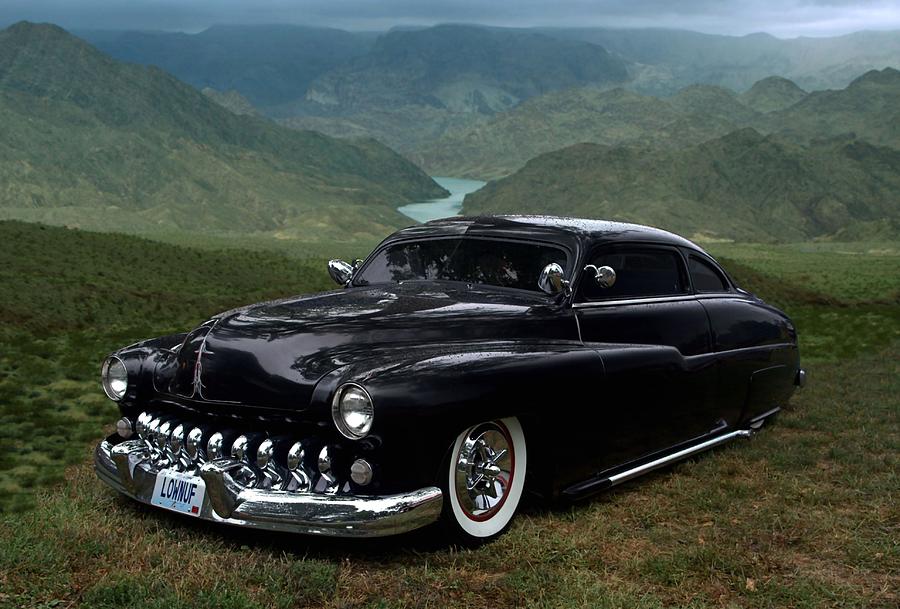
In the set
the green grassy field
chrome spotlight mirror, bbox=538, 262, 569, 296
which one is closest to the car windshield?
chrome spotlight mirror, bbox=538, 262, 569, 296

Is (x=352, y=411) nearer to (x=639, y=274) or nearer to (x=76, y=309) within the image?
(x=639, y=274)

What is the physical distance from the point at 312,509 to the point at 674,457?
9.72 feet

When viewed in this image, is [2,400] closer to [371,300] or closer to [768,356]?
[371,300]

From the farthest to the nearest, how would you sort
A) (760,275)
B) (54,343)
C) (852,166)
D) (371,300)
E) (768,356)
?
(852,166) < (760,275) < (54,343) < (768,356) < (371,300)

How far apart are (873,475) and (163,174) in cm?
19875

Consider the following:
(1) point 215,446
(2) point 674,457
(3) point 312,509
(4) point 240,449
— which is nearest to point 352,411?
(3) point 312,509

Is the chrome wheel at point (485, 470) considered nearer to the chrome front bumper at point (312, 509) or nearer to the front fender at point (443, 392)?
the front fender at point (443, 392)

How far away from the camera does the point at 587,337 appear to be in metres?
6.23

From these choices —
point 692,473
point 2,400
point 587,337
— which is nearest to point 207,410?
point 587,337

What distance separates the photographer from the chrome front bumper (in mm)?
4762

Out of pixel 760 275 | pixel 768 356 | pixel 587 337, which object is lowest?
pixel 760 275

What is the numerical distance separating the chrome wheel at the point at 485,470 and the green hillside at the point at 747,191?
500 feet

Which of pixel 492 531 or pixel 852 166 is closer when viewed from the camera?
pixel 492 531

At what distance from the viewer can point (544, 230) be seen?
6.61 meters
